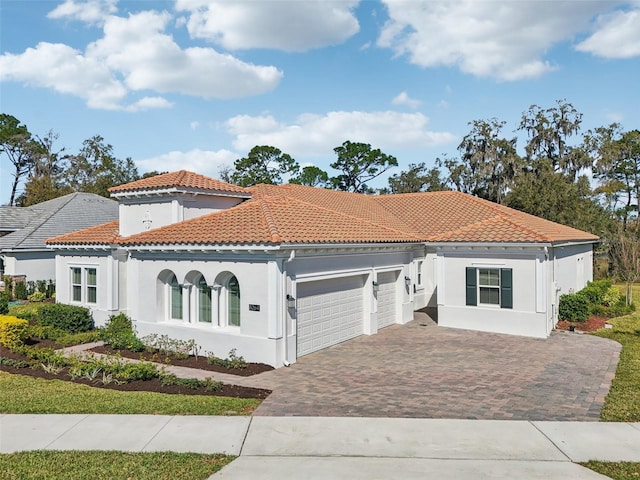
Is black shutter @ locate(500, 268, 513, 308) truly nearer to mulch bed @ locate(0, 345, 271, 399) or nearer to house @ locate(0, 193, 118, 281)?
mulch bed @ locate(0, 345, 271, 399)

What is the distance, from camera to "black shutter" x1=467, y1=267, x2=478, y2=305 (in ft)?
58.7

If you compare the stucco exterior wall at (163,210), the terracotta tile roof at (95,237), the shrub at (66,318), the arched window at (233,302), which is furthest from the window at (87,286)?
the arched window at (233,302)

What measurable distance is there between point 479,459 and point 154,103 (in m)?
24.5

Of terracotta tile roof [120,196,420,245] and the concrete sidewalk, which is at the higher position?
terracotta tile roof [120,196,420,245]

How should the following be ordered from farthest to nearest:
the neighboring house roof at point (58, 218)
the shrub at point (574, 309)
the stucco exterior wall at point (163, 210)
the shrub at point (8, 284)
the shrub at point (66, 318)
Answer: the neighboring house roof at point (58, 218)
the shrub at point (8, 284)
the shrub at point (574, 309)
the shrub at point (66, 318)
the stucco exterior wall at point (163, 210)

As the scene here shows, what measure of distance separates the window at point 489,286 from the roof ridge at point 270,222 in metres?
8.09

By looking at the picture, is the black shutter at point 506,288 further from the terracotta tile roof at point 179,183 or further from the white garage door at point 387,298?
the terracotta tile roof at point 179,183

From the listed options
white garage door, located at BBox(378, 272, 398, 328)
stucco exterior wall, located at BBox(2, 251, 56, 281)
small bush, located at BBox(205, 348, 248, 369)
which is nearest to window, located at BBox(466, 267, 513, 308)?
white garage door, located at BBox(378, 272, 398, 328)

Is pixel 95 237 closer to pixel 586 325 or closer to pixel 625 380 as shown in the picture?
pixel 625 380

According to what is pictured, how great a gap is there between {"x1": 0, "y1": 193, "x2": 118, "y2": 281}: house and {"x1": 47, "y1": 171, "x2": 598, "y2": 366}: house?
390 inches

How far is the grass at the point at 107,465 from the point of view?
6.37 m

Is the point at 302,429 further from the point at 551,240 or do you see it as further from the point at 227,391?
the point at 551,240

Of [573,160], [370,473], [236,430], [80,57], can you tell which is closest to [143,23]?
[80,57]

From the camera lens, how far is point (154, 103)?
1015 inches
